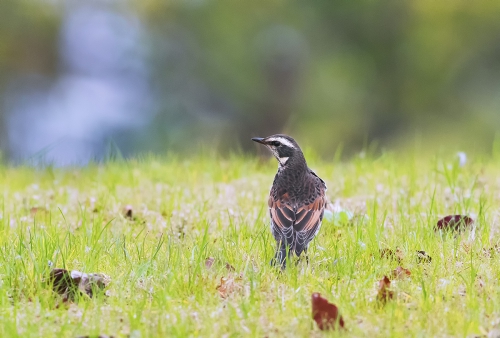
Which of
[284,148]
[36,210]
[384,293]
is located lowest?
[36,210]

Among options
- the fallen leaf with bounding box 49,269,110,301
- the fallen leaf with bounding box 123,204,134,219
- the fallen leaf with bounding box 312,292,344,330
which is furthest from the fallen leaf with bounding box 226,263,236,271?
the fallen leaf with bounding box 123,204,134,219

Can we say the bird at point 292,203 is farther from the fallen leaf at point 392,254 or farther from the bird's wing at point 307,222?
the fallen leaf at point 392,254

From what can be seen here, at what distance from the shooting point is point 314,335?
12.8 feet

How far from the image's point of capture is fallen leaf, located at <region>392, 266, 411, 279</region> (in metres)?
4.77

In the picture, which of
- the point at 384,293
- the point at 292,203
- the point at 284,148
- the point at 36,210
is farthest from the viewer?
the point at 36,210

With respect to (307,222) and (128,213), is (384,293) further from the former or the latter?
(128,213)

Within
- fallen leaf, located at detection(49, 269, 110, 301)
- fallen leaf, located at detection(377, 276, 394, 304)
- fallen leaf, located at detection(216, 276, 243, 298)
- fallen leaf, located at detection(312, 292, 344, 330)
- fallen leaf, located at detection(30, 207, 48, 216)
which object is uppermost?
fallen leaf, located at detection(377, 276, 394, 304)

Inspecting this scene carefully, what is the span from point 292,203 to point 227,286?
1488mm

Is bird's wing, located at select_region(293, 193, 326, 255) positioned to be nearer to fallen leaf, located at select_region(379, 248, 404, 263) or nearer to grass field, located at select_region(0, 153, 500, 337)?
grass field, located at select_region(0, 153, 500, 337)

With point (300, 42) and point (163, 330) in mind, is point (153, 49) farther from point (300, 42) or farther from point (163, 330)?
point (163, 330)

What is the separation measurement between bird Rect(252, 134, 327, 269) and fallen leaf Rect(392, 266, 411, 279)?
73 cm

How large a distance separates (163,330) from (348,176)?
480cm

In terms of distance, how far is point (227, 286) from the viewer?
15.1 feet

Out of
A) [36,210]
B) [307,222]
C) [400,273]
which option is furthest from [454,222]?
[36,210]
